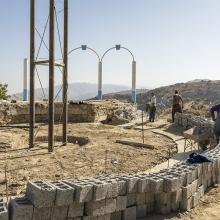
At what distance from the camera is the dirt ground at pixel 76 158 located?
8945 millimetres

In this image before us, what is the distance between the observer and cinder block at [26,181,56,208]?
17.3ft

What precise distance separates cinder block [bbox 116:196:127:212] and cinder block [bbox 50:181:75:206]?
882 millimetres

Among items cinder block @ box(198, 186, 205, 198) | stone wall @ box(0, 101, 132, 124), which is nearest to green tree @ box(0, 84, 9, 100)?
stone wall @ box(0, 101, 132, 124)

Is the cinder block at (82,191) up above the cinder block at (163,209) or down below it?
above

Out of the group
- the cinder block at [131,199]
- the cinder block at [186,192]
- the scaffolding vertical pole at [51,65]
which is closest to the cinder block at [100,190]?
the cinder block at [131,199]

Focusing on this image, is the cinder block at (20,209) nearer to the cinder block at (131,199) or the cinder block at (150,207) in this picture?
the cinder block at (131,199)

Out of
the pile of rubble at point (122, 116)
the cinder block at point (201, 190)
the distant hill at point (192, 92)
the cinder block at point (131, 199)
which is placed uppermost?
the distant hill at point (192, 92)

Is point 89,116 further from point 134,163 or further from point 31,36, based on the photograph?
point 134,163

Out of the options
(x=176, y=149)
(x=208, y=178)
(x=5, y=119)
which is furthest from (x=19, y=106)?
(x=208, y=178)

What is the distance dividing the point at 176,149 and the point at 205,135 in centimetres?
127

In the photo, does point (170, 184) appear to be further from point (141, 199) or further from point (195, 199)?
→ point (195, 199)

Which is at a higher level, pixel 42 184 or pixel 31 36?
pixel 31 36

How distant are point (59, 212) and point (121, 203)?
42.3 inches

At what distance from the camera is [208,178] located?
26.4 feet
